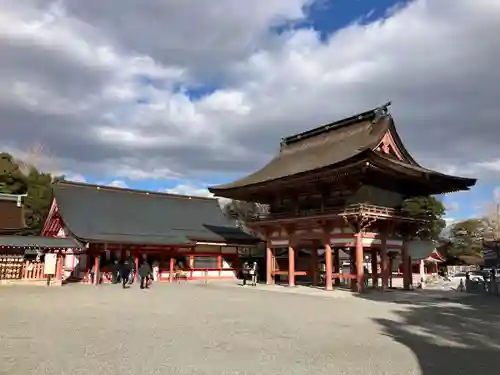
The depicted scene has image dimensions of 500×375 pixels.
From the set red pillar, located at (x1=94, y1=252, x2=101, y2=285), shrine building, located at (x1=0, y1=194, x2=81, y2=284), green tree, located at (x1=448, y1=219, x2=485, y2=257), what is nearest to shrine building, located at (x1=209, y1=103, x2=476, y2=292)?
red pillar, located at (x1=94, y1=252, x2=101, y2=285)

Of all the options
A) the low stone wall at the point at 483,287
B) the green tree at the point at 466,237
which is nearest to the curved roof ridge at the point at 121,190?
the low stone wall at the point at 483,287

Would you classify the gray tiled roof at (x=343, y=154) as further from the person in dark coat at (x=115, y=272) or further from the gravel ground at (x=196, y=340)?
the gravel ground at (x=196, y=340)

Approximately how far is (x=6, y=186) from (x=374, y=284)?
30.8m

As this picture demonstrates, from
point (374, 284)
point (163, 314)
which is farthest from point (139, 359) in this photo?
point (374, 284)

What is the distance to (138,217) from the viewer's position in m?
32.2

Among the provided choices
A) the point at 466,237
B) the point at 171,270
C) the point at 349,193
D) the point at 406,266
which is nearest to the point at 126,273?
the point at 171,270

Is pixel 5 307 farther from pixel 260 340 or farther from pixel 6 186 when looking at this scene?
pixel 6 186

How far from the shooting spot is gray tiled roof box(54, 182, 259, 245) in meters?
28.3

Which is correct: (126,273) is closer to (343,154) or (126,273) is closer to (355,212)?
(355,212)

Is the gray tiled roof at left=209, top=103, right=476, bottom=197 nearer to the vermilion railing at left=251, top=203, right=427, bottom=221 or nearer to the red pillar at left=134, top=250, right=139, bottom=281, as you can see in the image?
the vermilion railing at left=251, top=203, right=427, bottom=221

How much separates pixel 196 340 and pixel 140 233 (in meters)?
21.8

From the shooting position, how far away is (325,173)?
71.6 feet

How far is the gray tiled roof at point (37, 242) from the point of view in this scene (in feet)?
75.6

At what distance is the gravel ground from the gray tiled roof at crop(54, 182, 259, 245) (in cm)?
1346
